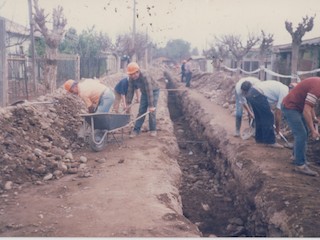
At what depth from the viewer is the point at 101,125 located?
253 inches

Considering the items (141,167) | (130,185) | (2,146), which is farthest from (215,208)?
(2,146)

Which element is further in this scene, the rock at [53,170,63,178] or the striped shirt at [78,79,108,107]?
the striped shirt at [78,79,108,107]

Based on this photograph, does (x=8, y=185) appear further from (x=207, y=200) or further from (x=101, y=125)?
(x=207, y=200)

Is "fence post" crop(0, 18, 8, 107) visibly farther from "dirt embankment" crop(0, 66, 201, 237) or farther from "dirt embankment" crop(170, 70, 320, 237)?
"dirt embankment" crop(170, 70, 320, 237)

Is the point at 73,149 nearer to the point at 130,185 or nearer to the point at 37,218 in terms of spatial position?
the point at 130,185

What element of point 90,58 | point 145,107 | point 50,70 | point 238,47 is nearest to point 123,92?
point 145,107

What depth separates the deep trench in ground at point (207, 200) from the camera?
17.5 feet

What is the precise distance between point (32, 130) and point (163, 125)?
3992 mm

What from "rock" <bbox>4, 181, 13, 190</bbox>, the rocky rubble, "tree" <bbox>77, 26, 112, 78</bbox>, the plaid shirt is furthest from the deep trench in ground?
"tree" <bbox>77, 26, 112, 78</bbox>

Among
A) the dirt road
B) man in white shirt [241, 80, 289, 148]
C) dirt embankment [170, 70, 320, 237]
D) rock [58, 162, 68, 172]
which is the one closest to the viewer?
the dirt road

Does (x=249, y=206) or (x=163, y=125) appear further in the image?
(x=163, y=125)

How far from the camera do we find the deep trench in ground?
534 centimetres

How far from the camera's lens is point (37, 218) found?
12.7ft

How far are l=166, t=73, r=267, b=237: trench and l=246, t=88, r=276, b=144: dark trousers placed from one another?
1089 mm
